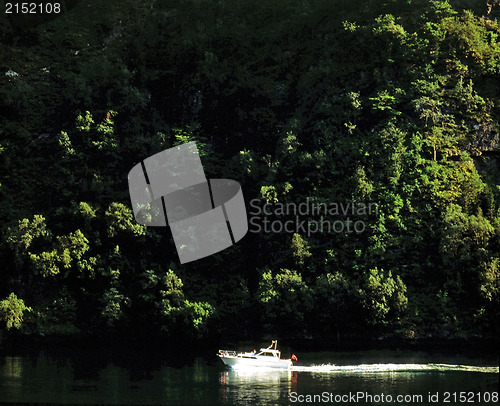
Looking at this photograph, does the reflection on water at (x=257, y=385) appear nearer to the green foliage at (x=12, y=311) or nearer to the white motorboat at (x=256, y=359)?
the white motorboat at (x=256, y=359)

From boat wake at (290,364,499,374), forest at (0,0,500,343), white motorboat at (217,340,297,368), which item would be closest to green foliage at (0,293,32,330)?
forest at (0,0,500,343)

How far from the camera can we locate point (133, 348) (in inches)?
2140

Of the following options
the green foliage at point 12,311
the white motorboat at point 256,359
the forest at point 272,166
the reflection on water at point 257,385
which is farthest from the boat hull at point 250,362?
the green foliage at point 12,311

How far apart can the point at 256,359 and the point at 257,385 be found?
5050mm

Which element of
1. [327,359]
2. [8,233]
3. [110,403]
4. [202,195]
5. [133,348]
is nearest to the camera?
[110,403]

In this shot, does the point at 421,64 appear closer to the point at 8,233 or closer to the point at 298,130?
the point at 298,130

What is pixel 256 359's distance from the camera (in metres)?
50.8

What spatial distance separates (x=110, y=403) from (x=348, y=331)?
18.0 meters

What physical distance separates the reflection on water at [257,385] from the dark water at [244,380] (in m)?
0.05

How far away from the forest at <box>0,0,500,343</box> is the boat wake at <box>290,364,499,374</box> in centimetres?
403

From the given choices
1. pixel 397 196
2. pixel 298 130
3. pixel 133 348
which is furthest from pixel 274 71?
pixel 133 348

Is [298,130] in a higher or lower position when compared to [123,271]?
higher

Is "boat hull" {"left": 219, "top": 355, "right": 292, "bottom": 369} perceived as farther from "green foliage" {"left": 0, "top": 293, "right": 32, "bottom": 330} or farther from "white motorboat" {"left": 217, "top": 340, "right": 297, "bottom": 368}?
"green foliage" {"left": 0, "top": 293, "right": 32, "bottom": 330}

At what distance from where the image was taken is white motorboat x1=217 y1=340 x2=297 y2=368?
1977 inches
